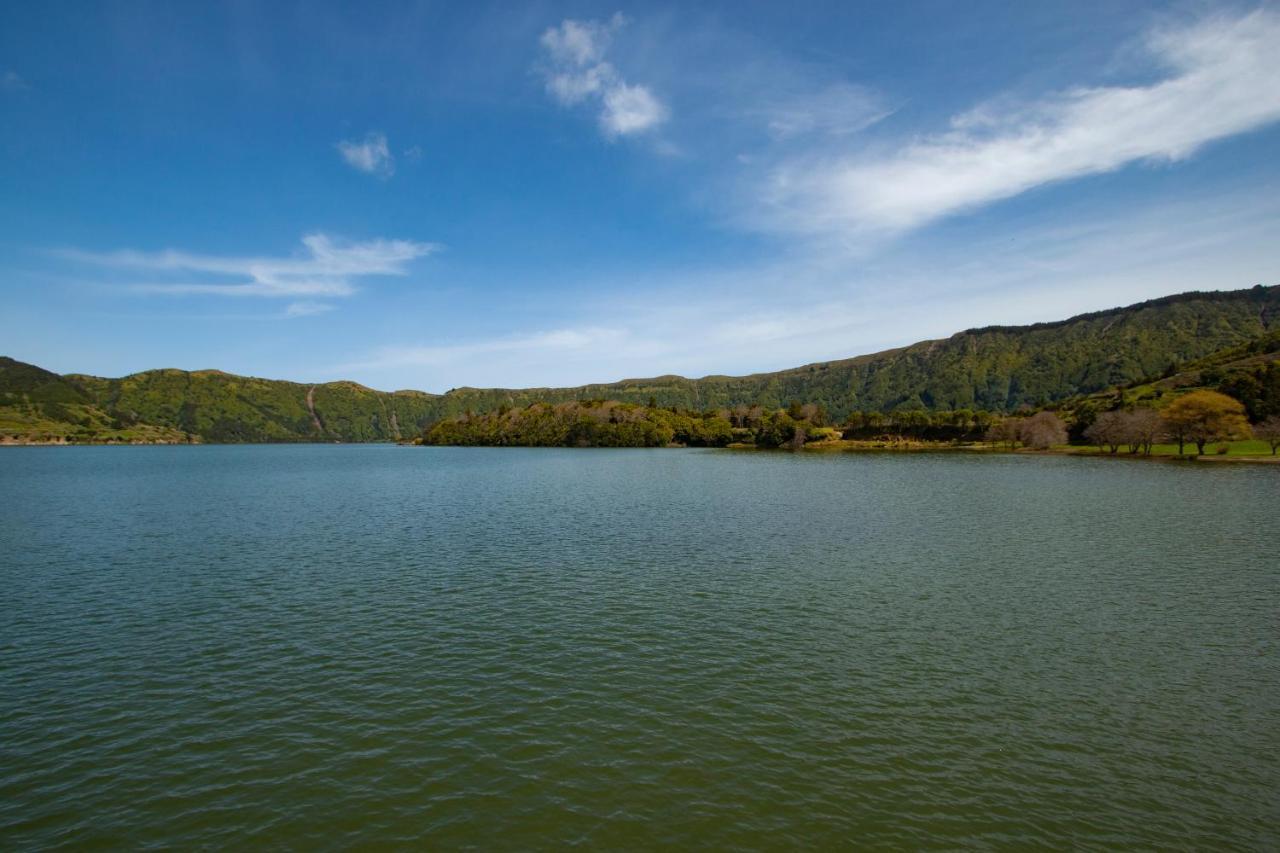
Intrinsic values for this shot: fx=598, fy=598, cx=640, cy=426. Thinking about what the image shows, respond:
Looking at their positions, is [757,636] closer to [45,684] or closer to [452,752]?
[452,752]

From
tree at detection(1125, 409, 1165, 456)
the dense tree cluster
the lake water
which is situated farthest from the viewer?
tree at detection(1125, 409, 1165, 456)

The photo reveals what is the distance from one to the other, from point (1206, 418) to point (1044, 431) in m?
46.6

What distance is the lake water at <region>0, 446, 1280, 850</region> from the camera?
1327cm

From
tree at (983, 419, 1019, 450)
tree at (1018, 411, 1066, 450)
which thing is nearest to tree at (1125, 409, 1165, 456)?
tree at (1018, 411, 1066, 450)

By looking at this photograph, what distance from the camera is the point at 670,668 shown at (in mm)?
21188

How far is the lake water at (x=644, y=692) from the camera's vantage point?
1327cm

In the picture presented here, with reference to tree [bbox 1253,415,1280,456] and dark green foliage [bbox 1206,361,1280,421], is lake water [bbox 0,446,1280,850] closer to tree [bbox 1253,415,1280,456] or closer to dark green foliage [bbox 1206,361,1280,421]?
tree [bbox 1253,415,1280,456]

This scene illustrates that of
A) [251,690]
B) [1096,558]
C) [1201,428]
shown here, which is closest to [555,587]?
[251,690]

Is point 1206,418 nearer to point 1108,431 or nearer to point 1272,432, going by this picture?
point 1272,432

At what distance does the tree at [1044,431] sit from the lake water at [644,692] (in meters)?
142

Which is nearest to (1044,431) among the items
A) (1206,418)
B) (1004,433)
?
(1004,433)

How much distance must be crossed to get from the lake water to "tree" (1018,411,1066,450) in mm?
142228

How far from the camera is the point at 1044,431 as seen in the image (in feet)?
551

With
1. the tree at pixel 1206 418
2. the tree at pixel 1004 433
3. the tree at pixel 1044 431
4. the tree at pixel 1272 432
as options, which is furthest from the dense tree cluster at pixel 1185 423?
the tree at pixel 1004 433
